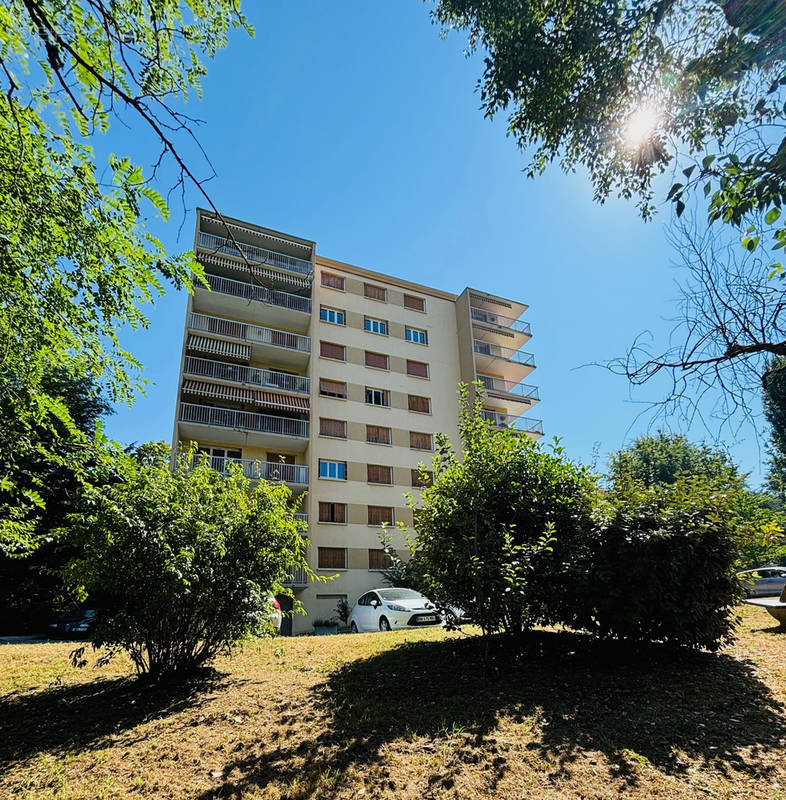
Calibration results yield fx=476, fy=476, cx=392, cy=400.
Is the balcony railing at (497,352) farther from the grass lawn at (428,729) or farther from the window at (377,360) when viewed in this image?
the grass lawn at (428,729)

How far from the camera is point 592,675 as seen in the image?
5.39 metres

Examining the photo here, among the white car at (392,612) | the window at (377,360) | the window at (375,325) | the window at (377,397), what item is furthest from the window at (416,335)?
the white car at (392,612)

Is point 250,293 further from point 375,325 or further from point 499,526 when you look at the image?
point 499,526

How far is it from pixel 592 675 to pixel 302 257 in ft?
98.3

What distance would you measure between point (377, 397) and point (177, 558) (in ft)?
80.8

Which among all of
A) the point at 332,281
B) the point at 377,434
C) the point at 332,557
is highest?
the point at 332,281

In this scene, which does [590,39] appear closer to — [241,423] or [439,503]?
[439,503]

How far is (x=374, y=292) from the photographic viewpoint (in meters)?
32.6

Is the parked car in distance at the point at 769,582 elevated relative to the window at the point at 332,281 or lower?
lower

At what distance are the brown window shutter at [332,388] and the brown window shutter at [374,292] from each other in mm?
7241

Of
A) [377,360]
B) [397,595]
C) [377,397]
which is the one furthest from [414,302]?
[397,595]

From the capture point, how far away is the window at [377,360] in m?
30.3

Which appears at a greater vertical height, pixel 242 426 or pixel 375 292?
pixel 375 292

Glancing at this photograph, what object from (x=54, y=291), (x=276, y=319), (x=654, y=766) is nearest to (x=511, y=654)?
(x=654, y=766)
